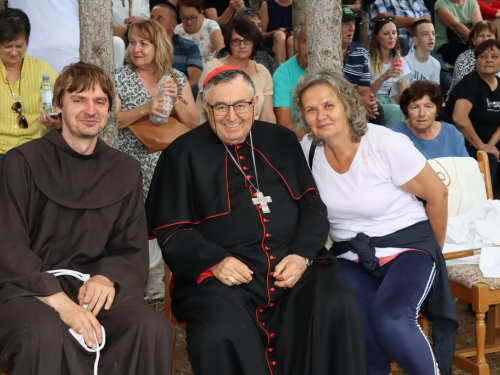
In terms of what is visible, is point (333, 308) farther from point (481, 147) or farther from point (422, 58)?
point (422, 58)

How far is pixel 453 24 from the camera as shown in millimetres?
9523

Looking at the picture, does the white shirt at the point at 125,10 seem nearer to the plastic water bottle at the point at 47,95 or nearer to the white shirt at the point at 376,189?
the plastic water bottle at the point at 47,95

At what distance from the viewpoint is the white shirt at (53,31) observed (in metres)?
5.98

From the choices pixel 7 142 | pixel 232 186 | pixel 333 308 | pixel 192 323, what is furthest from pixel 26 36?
pixel 333 308

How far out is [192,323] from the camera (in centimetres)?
366

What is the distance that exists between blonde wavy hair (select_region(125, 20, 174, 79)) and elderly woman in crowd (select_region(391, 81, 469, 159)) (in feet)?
5.81

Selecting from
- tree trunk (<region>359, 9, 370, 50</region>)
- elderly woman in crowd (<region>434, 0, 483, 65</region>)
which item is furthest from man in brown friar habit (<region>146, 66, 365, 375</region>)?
elderly woman in crowd (<region>434, 0, 483, 65</region>)

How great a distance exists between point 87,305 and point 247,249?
91 centimetres

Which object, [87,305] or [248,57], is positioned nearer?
[87,305]

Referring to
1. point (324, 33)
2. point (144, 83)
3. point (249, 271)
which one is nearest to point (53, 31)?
point (144, 83)

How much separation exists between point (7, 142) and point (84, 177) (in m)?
1.68

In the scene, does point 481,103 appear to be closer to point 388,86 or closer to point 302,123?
point 388,86

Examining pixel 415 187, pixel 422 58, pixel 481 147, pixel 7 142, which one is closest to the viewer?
pixel 415 187

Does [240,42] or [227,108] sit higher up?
[240,42]
